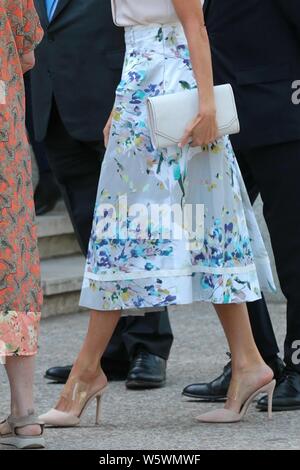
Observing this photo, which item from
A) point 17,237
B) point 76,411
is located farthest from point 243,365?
point 17,237

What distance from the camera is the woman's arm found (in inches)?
164

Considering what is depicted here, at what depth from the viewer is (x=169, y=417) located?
455 centimetres

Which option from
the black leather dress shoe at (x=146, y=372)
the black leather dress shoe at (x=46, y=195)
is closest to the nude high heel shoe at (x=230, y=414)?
the black leather dress shoe at (x=146, y=372)

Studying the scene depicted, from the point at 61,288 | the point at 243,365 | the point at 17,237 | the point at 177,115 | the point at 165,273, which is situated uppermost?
the point at 177,115

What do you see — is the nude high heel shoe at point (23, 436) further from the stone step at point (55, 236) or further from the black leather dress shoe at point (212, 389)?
the stone step at point (55, 236)

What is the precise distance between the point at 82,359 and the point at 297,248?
0.83 metres

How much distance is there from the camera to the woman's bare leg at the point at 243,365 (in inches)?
173

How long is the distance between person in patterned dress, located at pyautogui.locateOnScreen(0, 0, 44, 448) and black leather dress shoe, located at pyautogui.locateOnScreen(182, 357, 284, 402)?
0.94 m

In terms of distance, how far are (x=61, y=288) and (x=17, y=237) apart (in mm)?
2840

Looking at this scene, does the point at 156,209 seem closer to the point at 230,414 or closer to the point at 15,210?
the point at 15,210

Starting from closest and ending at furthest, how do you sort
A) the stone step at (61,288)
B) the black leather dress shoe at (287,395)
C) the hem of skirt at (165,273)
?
the hem of skirt at (165,273), the black leather dress shoe at (287,395), the stone step at (61,288)

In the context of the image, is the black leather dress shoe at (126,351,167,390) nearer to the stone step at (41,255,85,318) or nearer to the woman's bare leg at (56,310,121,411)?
the woman's bare leg at (56,310,121,411)

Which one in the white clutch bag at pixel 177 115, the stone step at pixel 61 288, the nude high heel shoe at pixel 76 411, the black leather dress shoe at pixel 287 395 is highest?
the white clutch bag at pixel 177 115

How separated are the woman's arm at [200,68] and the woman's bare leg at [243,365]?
56 cm
